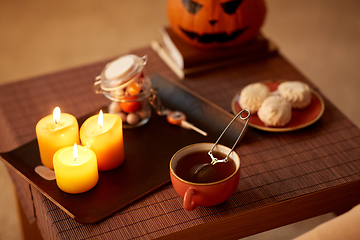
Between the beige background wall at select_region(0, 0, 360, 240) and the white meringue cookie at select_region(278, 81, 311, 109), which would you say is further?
the beige background wall at select_region(0, 0, 360, 240)

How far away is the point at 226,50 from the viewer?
120cm

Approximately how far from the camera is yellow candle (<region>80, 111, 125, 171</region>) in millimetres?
759

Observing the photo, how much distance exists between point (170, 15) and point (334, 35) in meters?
1.37

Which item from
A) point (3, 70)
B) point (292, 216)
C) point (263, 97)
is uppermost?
point (263, 97)

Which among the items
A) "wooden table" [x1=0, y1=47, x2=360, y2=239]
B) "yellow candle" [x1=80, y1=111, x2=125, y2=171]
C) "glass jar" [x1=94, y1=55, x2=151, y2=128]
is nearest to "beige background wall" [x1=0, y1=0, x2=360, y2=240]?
"wooden table" [x1=0, y1=47, x2=360, y2=239]

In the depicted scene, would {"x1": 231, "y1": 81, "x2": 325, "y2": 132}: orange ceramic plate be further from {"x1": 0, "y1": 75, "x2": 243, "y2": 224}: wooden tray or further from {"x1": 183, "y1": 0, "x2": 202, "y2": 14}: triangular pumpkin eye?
Result: {"x1": 183, "y1": 0, "x2": 202, "y2": 14}: triangular pumpkin eye

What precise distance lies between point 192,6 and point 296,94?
423 mm

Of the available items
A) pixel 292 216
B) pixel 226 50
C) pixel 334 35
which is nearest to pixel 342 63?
pixel 334 35

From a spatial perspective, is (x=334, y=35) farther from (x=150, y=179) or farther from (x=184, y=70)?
(x=150, y=179)

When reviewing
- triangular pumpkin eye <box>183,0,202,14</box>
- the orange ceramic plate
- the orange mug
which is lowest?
the orange ceramic plate

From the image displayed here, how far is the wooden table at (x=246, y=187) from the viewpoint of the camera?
691 millimetres

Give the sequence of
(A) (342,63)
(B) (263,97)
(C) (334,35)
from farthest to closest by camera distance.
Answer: (C) (334,35)
(A) (342,63)
(B) (263,97)

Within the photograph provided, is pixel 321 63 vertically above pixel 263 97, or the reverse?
pixel 263 97

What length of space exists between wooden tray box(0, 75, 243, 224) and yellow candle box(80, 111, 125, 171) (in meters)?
0.03
